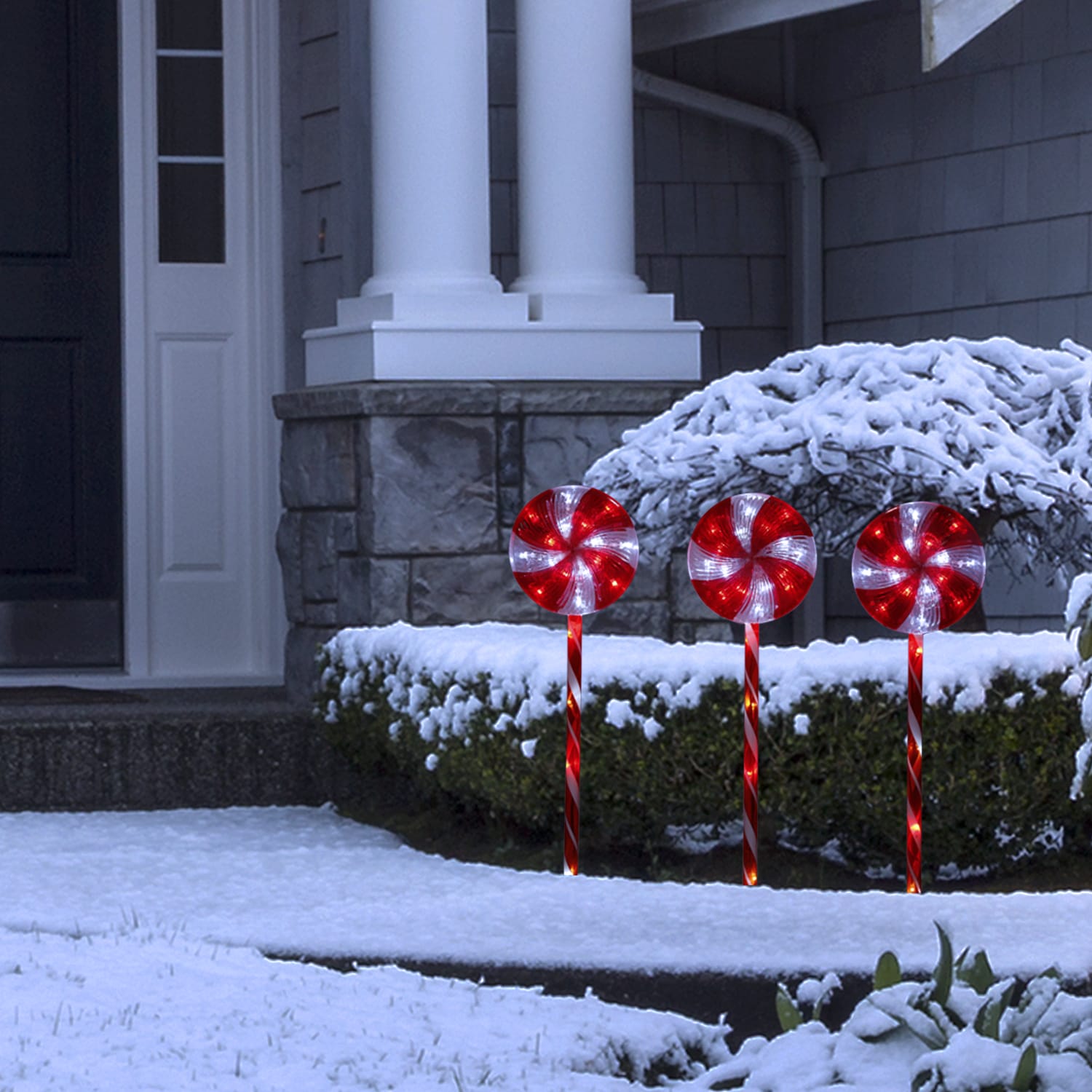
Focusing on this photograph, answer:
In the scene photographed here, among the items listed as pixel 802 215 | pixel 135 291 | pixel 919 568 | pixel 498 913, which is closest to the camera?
pixel 498 913

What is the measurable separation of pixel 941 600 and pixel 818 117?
4.01m

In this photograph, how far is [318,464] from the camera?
7.59 metres

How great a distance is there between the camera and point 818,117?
29.9 feet

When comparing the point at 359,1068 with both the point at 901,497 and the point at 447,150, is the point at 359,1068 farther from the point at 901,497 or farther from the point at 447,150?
the point at 447,150

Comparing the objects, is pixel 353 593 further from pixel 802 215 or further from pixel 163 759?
pixel 802 215

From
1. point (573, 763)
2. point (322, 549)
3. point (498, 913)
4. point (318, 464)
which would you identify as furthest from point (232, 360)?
point (498, 913)

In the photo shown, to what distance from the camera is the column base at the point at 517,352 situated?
7352 mm

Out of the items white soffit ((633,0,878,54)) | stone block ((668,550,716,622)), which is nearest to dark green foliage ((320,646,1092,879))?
stone block ((668,550,716,622))

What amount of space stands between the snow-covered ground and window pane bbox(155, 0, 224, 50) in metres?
3.41

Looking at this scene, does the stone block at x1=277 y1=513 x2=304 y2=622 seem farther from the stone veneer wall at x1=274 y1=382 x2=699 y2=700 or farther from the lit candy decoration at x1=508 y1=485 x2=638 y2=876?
the lit candy decoration at x1=508 y1=485 x2=638 y2=876

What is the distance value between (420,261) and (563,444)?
772 millimetres

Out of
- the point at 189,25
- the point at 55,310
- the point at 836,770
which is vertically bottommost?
the point at 836,770

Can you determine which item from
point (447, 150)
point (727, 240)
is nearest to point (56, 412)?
point (447, 150)

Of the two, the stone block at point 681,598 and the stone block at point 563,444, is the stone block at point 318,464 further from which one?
the stone block at point 681,598
